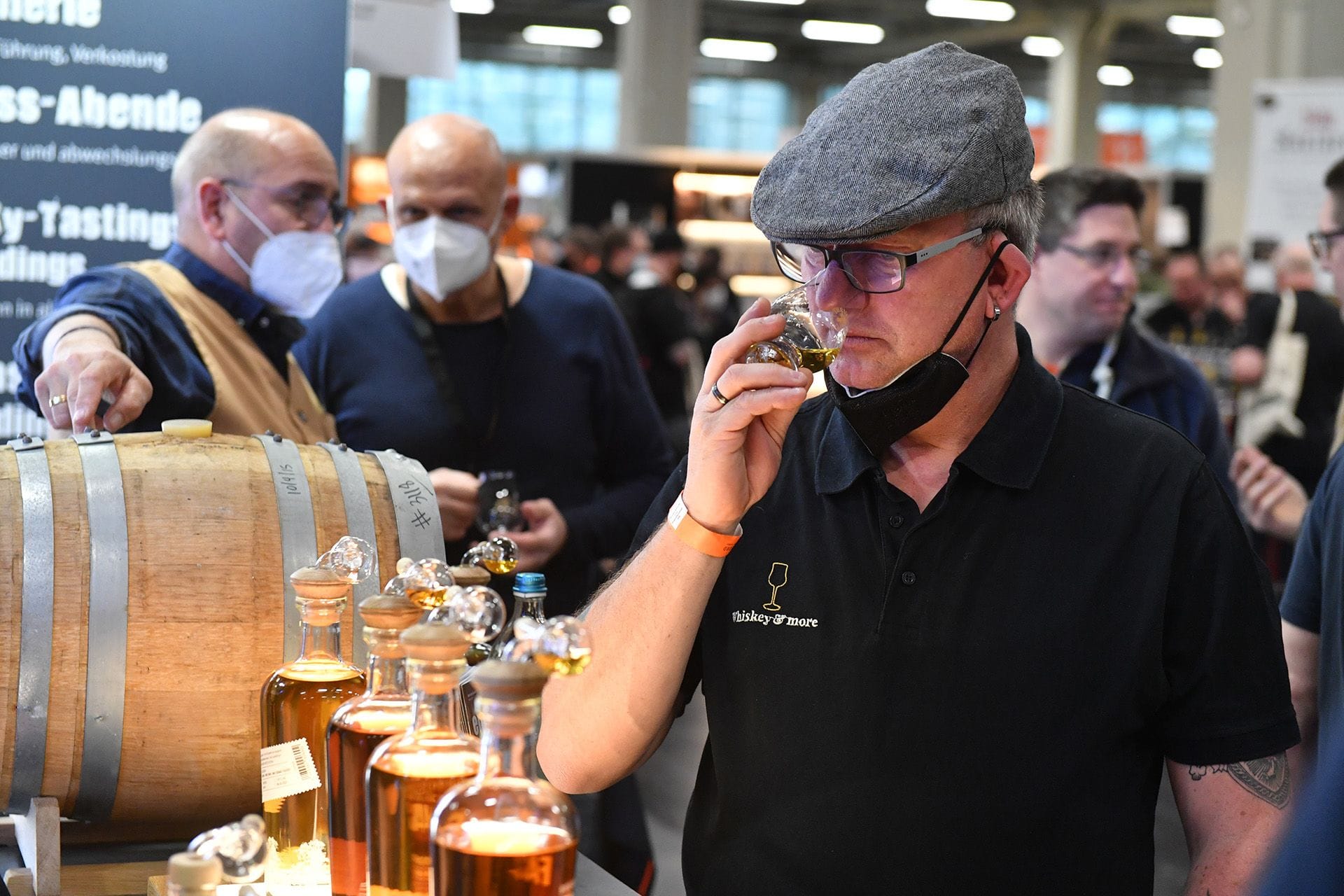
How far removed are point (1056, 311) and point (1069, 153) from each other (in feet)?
63.6

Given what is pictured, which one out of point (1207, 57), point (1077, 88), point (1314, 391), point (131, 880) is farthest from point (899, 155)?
point (1207, 57)

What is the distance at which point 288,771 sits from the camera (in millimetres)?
1505

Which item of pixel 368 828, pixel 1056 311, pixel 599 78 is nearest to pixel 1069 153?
pixel 599 78

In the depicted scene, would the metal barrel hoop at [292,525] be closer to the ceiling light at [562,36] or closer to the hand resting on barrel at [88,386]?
the hand resting on barrel at [88,386]

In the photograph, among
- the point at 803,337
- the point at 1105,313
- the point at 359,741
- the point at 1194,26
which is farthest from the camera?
the point at 1194,26

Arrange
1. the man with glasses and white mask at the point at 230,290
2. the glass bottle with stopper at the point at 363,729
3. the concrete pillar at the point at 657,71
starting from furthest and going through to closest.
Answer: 1. the concrete pillar at the point at 657,71
2. the man with glasses and white mask at the point at 230,290
3. the glass bottle with stopper at the point at 363,729

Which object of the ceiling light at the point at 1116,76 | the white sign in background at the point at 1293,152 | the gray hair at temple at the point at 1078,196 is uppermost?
the ceiling light at the point at 1116,76

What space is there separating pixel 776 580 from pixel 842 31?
24265 mm

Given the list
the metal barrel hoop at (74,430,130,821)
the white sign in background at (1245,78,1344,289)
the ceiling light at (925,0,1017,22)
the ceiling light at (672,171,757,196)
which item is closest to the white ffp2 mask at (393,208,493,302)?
the metal barrel hoop at (74,430,130,821)

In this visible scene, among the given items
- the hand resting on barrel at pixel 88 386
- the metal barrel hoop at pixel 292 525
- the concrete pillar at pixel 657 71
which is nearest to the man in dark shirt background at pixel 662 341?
the hand resting on barrel at pixel 88 386

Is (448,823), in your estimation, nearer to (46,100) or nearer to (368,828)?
(368,828)

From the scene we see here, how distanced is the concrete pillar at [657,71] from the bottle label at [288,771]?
18376 millimetres

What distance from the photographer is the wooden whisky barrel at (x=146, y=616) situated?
1.74m

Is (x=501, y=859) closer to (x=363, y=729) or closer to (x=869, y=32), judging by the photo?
(x=363, y=729)
